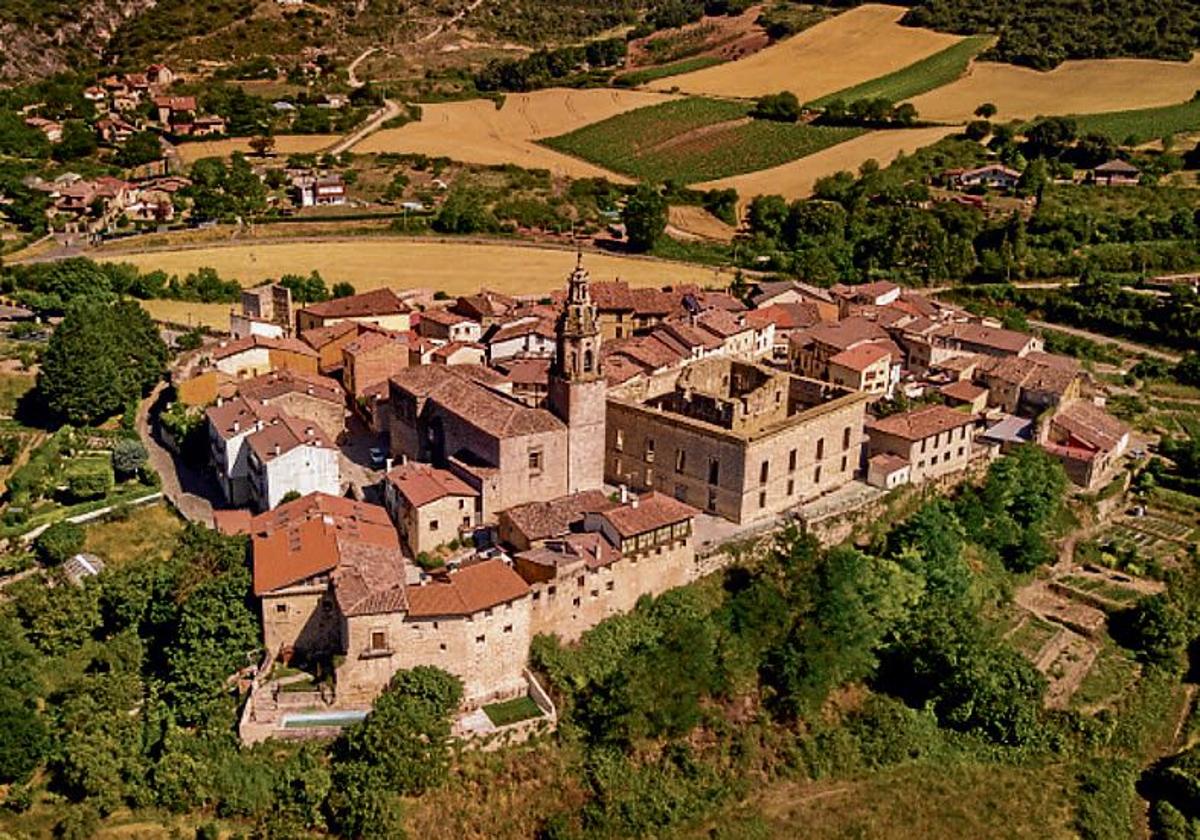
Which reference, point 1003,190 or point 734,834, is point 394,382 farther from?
point 1003,190

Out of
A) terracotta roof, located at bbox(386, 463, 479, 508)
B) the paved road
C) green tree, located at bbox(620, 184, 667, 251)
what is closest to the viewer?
terracotta roof, located at bbox(386, 463, 479, 508)

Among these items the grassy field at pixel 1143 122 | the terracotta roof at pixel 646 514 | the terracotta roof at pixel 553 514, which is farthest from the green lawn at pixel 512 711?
the grassy field at pixel 1143 122

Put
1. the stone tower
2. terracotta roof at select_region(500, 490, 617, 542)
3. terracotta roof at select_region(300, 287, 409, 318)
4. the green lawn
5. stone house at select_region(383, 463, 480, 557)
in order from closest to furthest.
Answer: the green lawn → terracotta roof at select_region(500, 490, 617, 542) → stone house at select_region(383, 463, 480, 557) → the stone tower → terracotta roof at select_region(300, 287, 409, 318)

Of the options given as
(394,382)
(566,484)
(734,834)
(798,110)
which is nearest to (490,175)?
(798,110)

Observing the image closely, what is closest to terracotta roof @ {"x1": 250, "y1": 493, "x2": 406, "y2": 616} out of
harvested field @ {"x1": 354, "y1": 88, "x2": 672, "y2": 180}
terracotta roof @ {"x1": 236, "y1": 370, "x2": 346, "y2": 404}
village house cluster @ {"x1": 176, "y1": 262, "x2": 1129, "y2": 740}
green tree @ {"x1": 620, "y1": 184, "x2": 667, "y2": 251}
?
village house cluster @ {"x1": 176, "y1": 262, "x2": 1129, "y2": 740}

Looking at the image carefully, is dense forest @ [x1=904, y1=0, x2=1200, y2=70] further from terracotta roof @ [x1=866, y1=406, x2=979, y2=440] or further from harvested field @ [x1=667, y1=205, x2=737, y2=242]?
terracotta roof @ [x1=866, y1=406, x2=979, y2=440]

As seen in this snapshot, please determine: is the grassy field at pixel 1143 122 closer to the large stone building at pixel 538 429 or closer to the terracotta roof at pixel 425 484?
the large stone building at pixel 538 429
